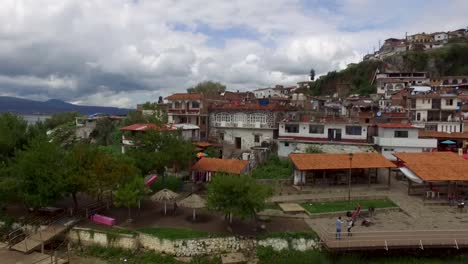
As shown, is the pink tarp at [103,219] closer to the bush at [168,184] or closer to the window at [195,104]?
the bush at [168,184]

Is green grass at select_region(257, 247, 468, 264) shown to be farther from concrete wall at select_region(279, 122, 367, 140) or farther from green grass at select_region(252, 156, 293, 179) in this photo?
concrete wall at select_region(279, 122, 367, 140)

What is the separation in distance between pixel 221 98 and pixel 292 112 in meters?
14.6

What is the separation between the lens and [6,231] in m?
26.4

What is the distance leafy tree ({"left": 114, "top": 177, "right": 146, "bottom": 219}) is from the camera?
23688mm

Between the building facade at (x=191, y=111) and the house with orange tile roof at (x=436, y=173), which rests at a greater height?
the building facade at (x=191, y=111)

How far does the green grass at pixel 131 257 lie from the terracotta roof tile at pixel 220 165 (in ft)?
36.7

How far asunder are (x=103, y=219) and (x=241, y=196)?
11.3 meters

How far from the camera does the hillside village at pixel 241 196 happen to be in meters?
21.8

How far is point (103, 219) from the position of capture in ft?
82.4

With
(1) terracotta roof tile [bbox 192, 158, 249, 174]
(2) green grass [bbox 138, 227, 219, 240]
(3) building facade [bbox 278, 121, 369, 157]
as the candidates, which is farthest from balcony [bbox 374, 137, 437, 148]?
(2) green grass [bbox 138, 227, 219, 240]

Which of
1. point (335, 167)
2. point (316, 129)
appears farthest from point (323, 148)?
point (335, 167)

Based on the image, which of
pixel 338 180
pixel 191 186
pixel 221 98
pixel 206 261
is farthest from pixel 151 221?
pixel 221 98

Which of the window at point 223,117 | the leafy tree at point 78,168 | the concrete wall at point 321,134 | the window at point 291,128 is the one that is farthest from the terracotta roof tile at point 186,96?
the leafy tree at point 78,168

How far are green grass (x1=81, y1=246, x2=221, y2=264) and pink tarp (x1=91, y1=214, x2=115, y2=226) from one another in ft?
6.56
